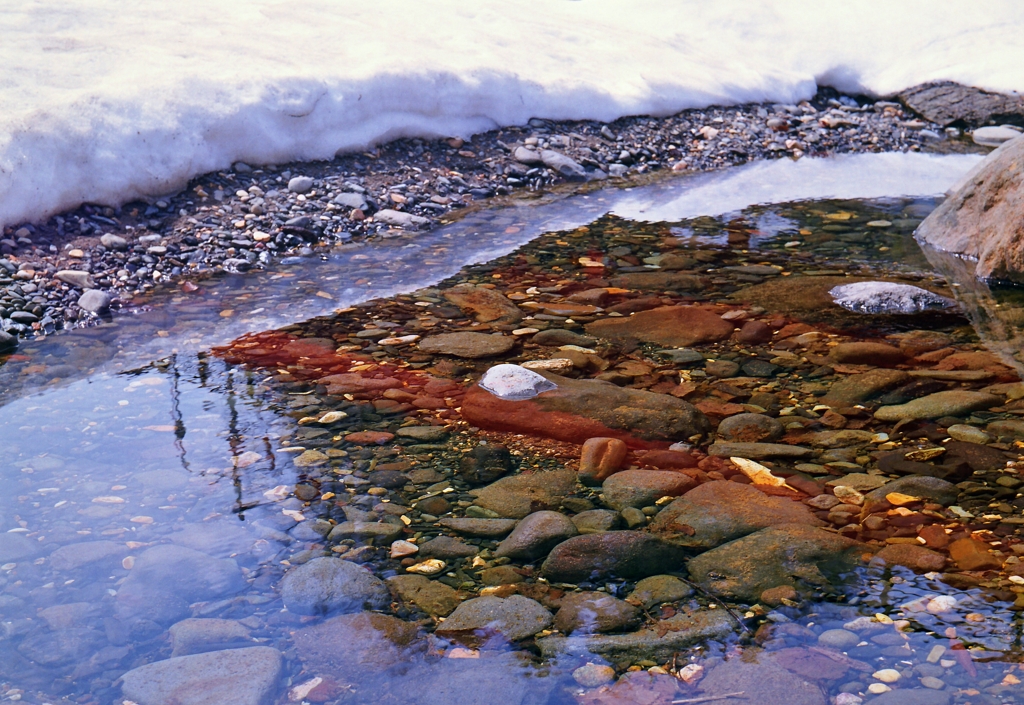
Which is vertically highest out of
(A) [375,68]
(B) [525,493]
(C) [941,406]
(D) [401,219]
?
(A) [375,68]

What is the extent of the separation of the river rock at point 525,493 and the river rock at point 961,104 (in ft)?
33.3

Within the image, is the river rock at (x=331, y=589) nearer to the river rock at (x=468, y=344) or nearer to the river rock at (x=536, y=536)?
the river rock at (x=536, y=536)

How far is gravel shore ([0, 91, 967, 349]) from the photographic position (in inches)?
184

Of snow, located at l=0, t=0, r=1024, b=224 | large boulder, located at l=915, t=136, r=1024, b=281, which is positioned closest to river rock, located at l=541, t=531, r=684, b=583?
large boulder, located at l=915, t=136, r=1024, b=281

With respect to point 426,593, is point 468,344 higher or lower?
higher

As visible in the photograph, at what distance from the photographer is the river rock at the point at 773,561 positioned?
7.26ft

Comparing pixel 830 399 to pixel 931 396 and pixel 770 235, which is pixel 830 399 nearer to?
pixel 931 396

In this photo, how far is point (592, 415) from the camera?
3.18 m

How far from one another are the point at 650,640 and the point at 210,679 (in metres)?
1.04

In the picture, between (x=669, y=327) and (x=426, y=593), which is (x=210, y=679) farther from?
(x=669, y=327)

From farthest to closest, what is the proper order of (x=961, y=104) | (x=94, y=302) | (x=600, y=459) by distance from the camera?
(x=961, y=104) → (x=94, y=302) → (x=600, y=459)

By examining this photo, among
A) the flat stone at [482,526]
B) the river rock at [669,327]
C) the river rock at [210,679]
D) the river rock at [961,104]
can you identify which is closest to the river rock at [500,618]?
the flat stone at [482,526]

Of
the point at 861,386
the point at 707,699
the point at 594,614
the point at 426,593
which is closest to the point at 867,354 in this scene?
the point at 861,386

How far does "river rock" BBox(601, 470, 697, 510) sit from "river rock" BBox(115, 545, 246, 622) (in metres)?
1.16
